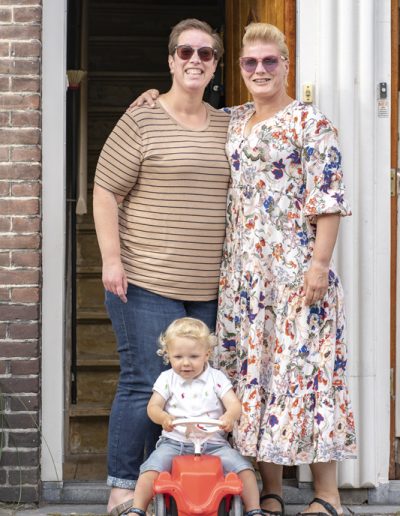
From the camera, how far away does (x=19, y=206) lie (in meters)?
4.16

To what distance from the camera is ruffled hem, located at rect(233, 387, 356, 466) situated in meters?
3.81

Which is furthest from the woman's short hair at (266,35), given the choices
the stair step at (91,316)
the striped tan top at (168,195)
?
the stair step at (91,316)

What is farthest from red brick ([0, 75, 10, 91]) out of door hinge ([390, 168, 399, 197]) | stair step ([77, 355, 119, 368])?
stair step ([77, 355, 119, 368])

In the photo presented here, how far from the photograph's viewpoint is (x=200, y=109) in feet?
13.1

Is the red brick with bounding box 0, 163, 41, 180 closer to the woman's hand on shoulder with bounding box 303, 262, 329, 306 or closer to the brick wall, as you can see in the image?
the brick wall

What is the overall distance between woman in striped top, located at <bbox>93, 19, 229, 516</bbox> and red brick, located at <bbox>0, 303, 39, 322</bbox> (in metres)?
0.37

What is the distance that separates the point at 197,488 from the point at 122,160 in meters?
1.26

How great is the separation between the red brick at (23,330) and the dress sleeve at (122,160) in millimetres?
704

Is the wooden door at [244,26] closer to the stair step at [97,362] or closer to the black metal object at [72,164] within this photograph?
the black metal object at [72,164]

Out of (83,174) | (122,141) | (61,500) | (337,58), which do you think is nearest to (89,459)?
(61,500)

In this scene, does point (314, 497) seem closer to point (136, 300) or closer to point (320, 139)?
point (136, 300)

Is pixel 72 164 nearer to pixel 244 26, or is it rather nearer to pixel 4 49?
pixel 244 26

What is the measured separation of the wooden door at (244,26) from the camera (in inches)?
171

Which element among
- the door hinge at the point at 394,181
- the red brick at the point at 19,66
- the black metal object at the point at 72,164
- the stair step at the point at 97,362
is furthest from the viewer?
the stair step at the point at 97,362
